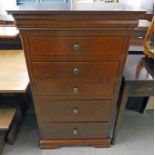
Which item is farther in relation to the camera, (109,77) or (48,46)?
(109,77)

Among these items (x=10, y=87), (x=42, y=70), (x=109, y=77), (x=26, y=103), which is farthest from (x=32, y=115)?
(x=109, y=77)

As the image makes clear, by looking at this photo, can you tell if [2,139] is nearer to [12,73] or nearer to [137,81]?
[12,73]

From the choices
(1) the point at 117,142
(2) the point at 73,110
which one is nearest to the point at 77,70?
(2) the point at 73,110

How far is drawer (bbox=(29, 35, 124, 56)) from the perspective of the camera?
90 cm

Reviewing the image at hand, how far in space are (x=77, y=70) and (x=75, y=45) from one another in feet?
0.51

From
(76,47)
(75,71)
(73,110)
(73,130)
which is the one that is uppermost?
(76,47)

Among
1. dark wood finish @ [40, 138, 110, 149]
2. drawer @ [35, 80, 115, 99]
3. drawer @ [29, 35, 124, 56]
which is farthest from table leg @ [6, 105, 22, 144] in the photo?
drawer @ [29, 35, 124, 56]

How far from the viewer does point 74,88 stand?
1091 millimetres

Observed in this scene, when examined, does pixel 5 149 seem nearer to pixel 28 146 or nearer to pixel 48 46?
pixel 28 146

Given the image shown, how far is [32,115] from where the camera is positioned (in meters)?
1.75

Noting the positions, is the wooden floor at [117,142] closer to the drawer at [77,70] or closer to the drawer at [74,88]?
the drawer at [74,88]

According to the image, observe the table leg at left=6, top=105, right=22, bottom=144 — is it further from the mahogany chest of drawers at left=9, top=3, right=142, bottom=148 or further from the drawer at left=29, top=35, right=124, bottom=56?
the drawer at left=29, top=35, right=124, bottom=56

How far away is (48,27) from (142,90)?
70 cm

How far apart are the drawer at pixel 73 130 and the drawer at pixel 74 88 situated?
289 mm
